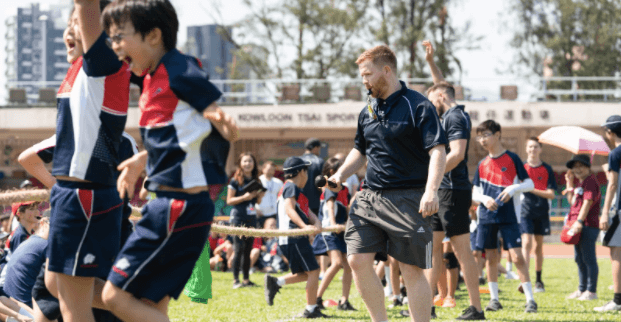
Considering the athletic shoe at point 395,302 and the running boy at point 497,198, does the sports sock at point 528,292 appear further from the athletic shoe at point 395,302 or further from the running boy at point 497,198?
the athletic shoe at point 395,302

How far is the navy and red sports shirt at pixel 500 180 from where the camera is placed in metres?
8.68

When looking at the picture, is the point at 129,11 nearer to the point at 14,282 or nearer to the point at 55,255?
the point at 55,255

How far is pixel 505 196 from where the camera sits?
8.27 meters

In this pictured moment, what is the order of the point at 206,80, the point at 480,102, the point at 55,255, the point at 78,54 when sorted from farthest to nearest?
the point at 480,102
the point at 78,54
the point at 55,255
the point at 206,80

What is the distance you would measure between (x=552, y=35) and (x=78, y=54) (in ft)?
126

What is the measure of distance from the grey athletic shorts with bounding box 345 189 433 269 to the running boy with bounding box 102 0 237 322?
1.96 m

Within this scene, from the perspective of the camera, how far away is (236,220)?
42.1 feet

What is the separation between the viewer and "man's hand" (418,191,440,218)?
4.79 metres

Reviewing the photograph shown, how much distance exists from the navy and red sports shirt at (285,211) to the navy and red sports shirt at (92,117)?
4302 mm

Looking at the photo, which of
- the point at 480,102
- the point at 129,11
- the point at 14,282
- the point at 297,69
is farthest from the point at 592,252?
the point at 297,69

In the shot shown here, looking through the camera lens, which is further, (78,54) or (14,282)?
(14,282)

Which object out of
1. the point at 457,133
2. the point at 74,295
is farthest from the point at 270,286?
the point at 74,295

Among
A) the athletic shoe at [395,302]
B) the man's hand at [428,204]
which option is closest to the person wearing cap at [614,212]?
the athletic shoe at [395,302]

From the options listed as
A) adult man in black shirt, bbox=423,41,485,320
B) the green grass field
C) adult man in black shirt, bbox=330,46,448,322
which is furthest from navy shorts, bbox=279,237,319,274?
adult man in black shirt, bbox=330,46,448,322
